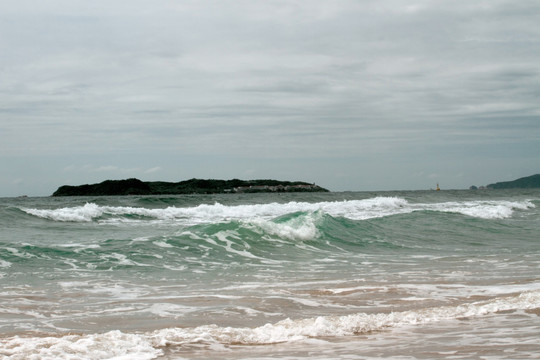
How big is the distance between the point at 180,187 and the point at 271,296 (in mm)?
87907

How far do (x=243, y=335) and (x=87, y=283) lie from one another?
4484mm

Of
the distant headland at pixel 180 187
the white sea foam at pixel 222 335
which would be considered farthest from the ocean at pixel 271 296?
the distant headland at pixel 180 187

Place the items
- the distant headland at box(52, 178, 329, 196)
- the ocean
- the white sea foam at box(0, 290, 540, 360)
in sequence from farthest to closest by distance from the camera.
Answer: the distant headland at box(52, 178, 329, 196)
the ocean
the white sea foam at box(0, 290, 540, 360)

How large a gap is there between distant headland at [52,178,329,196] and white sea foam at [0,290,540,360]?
75708mm

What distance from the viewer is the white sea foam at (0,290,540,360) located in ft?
16.4

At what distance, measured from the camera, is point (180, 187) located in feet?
310

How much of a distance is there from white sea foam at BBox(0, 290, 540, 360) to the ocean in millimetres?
19

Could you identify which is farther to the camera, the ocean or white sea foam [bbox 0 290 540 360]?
the ocean

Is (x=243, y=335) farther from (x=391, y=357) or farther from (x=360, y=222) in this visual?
(x=360, y=222)

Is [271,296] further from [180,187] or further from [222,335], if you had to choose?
[180,187]

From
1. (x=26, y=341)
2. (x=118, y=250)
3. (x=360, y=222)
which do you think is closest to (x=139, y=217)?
(x=360, y=222)

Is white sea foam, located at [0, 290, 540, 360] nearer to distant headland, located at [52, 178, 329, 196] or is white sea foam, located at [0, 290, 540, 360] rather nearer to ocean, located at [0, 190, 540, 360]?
ocean, located at [0, 190, 540, 360]

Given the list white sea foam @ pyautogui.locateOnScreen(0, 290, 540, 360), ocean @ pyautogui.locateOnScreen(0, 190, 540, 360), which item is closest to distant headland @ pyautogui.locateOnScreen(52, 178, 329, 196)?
ocean @ pyautogui.locateOnScreen(0, 190, 540, 360)

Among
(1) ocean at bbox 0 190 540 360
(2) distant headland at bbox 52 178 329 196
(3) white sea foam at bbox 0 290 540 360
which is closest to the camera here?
(3) white sea foam at bbox 0 290 540 360
